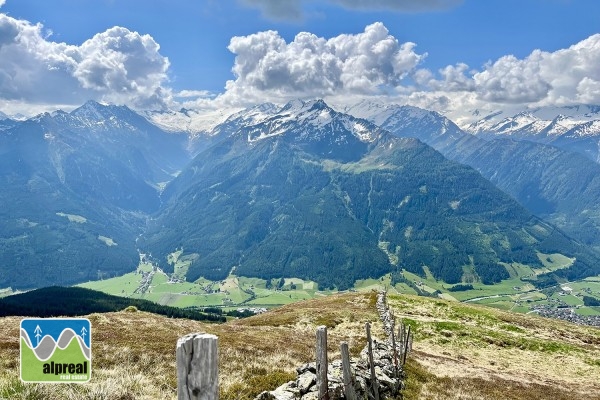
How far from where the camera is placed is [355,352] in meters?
36.4

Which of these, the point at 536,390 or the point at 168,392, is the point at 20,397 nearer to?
the point at 168,392

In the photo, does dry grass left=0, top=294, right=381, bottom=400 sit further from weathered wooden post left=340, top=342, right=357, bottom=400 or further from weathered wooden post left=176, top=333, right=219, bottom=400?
weathered wooden post left=176, top=333, right=219, bottom=400

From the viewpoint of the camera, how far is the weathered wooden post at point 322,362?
1686 centimetres

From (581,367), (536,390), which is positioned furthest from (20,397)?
(581,367)

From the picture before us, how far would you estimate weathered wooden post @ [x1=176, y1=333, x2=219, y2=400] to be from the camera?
735 centimetres

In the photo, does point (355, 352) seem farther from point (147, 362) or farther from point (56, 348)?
point (56, 348)

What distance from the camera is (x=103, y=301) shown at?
198625 millimetres

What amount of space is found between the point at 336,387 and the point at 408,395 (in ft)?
35.2

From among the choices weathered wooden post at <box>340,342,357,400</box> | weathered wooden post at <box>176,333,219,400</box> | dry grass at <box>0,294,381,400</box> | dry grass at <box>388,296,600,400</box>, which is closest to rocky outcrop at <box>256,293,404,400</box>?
weathered wooden post at <box>340,342,357,400</box>

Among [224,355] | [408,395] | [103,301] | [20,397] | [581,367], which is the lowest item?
[103,301]

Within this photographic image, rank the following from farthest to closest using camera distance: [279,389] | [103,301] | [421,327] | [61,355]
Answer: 1. [103,301]
2. [421,327]
3. [279,389]
4. [61,355]

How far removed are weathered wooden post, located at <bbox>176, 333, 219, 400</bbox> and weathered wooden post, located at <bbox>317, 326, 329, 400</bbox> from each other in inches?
388

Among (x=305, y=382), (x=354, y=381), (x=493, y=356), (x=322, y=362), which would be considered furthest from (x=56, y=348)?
(x=493, y=356)

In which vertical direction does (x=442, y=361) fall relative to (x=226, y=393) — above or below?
below
